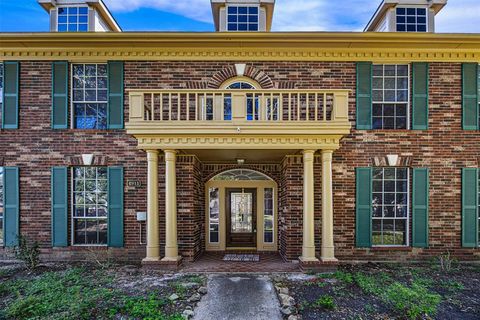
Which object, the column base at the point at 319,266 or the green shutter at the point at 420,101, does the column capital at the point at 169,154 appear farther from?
the green shutter at the point at 420,101

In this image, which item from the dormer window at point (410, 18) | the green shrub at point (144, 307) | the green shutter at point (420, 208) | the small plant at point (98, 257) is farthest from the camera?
the dormer window at point (410, 18)

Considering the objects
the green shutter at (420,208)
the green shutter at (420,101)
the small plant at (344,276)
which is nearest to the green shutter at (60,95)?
the small plant at (344,276)

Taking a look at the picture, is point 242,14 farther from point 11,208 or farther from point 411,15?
point 11,208

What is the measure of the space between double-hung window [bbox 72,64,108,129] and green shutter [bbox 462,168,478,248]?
9389mm

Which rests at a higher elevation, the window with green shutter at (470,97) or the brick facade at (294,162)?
the window with green shutter at (470,97)

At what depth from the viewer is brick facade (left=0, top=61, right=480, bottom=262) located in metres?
7.24

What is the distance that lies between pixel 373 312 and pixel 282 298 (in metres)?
1.46

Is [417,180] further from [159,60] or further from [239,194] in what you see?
[159,60]

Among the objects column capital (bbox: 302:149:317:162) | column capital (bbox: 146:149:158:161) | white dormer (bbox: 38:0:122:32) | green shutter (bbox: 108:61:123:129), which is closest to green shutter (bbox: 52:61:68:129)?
green shutter (bbox: 108:61:123:129)

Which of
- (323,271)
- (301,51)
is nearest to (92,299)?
(323,271)

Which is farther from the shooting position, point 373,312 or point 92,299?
point 92,299

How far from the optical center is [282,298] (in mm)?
4980

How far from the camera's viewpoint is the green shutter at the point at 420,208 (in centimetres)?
722

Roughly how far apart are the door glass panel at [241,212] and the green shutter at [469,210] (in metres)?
5.53
